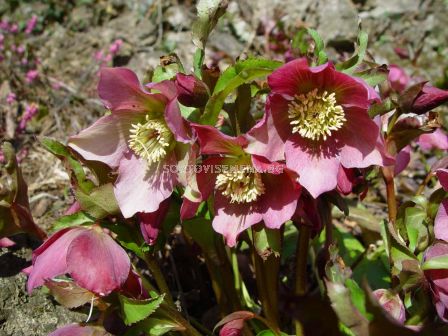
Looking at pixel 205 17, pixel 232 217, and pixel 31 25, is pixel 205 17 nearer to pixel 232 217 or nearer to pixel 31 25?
pixel 232 217

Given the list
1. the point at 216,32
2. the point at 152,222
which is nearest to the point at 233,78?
the point at 152,222

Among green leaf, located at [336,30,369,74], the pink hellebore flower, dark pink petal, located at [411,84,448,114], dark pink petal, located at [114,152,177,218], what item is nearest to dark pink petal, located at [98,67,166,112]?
dark pink petal, located at [114,152,177,218]

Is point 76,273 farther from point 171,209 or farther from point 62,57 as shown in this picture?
point 62,57

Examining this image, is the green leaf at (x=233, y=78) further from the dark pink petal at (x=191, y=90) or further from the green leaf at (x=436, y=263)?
the green leaf at (x=436, y=263)

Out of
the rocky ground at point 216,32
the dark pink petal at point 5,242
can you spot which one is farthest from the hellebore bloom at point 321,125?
the rocky ground at point 216,32

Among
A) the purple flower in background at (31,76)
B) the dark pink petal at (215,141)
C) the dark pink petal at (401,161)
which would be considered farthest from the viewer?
the purple flower in background at (31,76)

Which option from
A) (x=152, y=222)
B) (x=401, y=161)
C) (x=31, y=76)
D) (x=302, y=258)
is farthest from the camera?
(x=31, y=76)
